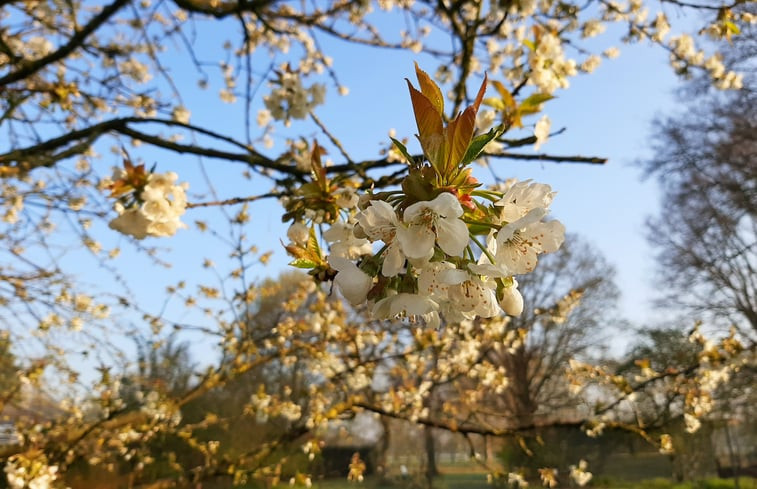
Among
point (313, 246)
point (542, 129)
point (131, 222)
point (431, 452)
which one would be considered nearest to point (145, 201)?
point (131, 222)

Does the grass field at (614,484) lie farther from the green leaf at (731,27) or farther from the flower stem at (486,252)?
the flower stem at (486,252)

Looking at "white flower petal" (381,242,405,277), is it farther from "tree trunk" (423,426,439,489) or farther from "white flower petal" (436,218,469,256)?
"tree trunk" (423,426,439,489)

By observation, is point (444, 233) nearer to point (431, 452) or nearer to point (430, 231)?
point (430, 231)

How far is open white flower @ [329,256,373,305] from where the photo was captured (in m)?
0.57

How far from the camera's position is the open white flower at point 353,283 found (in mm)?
572

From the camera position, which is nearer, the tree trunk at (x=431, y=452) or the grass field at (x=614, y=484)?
the grass field at (x=614, y=484)

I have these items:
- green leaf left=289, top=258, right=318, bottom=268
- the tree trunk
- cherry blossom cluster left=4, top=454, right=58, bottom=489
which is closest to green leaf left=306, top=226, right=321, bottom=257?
green leaf left=289, top=258, right=318, bottom=268

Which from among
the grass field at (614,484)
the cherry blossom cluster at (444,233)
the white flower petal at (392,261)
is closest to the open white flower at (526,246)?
the cherry blossom cluster at (444,233)

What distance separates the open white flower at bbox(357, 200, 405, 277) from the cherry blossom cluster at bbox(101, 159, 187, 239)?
91 cm

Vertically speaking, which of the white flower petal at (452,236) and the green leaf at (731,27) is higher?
the green leaf at (731,27)

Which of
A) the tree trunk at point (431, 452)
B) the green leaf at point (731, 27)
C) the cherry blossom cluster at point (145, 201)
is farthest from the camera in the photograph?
the tree trunk at point (431, 452)

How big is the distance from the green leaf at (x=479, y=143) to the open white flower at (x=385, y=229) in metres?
0.11

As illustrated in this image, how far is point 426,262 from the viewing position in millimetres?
546

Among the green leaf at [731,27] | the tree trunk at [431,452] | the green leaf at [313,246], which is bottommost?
the tree trunk at [431,452]
